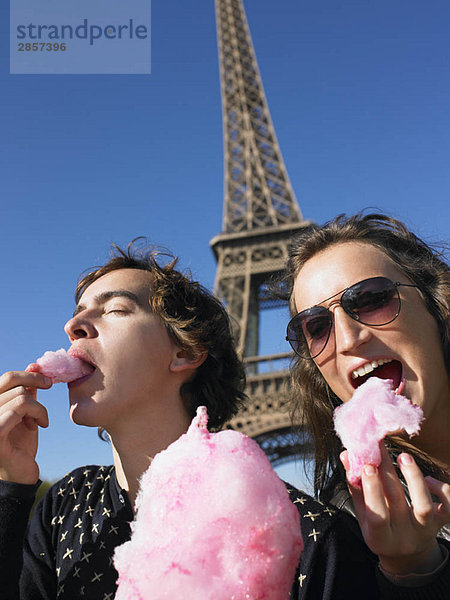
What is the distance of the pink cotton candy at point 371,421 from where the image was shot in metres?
1.75

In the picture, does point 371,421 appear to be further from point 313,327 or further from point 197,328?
point 197,328

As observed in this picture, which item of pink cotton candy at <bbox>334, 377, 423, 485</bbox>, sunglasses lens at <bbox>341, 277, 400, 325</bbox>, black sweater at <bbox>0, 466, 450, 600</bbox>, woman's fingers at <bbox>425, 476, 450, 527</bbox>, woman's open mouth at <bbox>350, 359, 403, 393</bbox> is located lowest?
black sweater at <bbox>0, 466, 450, 600</bbox>

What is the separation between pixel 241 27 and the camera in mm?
41781

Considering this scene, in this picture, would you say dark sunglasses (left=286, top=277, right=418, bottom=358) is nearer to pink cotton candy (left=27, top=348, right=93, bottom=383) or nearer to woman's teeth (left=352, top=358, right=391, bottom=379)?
woman's teeth (left=352, top=358, right=391, bottom=379)

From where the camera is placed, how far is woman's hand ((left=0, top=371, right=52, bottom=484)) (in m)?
2.54

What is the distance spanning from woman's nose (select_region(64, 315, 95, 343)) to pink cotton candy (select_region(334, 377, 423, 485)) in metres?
1.58

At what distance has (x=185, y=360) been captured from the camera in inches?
137

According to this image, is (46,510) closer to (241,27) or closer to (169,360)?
(169,360)

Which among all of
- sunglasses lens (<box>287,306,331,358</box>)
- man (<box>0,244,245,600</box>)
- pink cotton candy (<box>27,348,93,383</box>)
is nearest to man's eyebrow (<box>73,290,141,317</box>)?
man (<box>0,244,245,600</box>)

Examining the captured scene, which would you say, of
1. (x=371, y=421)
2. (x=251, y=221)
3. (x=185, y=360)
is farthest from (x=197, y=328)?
(x=251, y=221)

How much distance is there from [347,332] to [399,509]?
1036mm

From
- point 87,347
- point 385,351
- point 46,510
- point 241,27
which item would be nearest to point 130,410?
point 87,347

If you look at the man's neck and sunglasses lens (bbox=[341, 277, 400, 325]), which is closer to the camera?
sunglasses lens (bbox=[341, 277, 400, 325])

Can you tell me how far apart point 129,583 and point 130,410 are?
1.57 meters
